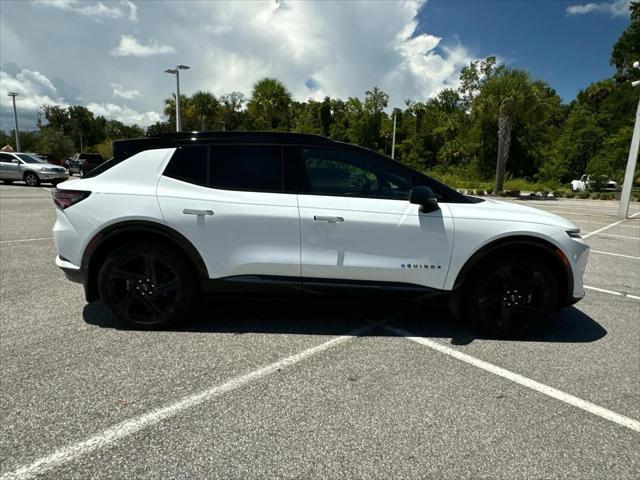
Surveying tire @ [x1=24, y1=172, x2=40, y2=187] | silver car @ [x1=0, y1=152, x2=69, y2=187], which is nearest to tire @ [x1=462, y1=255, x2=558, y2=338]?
silver car @ [x1=0, y1=152, x2=69, y2=187]

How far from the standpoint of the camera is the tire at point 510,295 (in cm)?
324

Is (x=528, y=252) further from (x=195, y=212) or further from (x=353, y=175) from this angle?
(x=195, y=212)

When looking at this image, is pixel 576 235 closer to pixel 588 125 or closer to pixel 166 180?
pixel 166 180

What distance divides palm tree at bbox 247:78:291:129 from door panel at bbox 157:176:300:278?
32.7 m

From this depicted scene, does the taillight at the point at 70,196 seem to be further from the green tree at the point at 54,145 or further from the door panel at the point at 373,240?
the green tree at the point at 54,145

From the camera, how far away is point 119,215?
3.11 metres

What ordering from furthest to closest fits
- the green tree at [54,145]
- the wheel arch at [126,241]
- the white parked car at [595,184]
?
the green tree at [54,145], the white parked car at [595,184], the wheel arch at [126,241]

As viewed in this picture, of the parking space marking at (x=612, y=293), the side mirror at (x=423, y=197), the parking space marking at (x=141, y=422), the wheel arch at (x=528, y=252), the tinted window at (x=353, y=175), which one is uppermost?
the tinted window at (x=353, y=175)

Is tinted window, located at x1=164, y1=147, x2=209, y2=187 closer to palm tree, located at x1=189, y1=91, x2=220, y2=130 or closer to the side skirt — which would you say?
the side skirt

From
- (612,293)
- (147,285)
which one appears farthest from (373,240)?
(612,293)

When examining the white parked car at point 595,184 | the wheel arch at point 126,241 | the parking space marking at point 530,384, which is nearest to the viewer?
the parking space marking at point 530,384

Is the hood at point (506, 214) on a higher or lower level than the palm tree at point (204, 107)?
lower

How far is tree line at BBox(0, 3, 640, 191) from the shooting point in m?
24.2

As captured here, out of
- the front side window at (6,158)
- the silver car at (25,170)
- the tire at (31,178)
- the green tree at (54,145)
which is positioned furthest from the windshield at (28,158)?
the green tree at (54,145)
